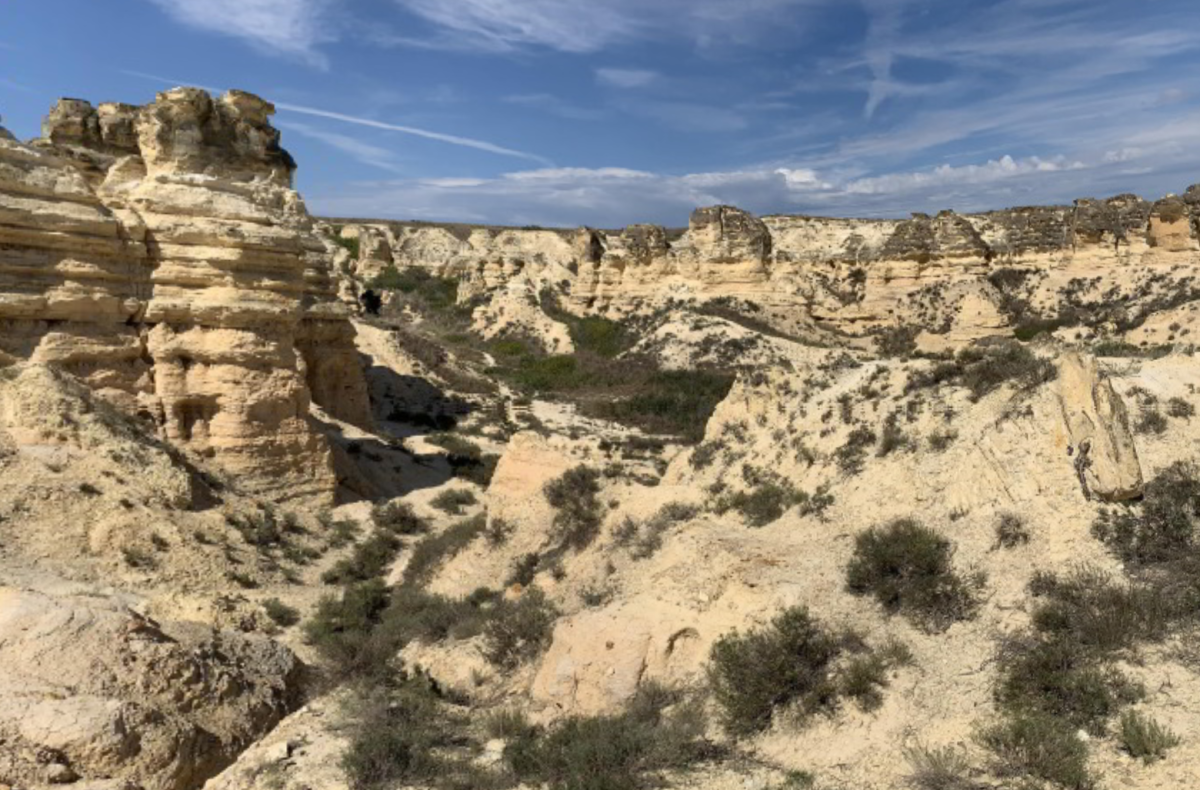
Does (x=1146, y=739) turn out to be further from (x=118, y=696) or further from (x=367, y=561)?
(x=367, y=561)

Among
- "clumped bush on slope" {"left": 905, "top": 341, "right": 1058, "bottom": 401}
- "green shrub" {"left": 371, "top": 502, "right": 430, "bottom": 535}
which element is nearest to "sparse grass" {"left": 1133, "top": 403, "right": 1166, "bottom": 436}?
"clumped bush on slope" {"left": 905, "top": 341, "right": 1058, "bottom": 401}

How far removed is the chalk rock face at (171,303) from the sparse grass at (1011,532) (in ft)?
36.8

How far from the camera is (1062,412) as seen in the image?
331 inches

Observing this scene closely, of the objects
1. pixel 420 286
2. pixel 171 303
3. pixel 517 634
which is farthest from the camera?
pixel 420 286

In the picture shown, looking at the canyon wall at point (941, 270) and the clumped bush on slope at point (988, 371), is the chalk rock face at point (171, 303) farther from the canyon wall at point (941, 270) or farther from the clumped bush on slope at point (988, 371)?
the canyon wall at point (941, 270)

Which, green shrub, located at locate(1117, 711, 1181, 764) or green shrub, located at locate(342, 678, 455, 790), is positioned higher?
green shrub, located at locate(1117, 711, 1181, 764)

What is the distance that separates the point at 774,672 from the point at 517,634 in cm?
325

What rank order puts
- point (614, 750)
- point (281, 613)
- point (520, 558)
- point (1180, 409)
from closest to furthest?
1. point (614, 750)
2. point (1180, 409)
3. point (281, 613)
4. point (520, 558)

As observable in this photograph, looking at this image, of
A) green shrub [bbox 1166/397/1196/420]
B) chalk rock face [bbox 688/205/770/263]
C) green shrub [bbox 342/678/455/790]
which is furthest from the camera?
chalk rock face [bbox 688/205/770/263]

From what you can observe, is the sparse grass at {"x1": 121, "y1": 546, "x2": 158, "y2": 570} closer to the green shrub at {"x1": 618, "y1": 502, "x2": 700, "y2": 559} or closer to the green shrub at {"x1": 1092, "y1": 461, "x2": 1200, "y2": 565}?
the green shrub at {"x1": 618, "y1": 502, "x2": 700, "y2": 559}

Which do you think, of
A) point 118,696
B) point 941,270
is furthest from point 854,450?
point 941,270

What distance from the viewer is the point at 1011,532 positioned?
25.4 feet

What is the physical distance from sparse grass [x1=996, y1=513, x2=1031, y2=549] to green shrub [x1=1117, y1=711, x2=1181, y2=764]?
7.96ft

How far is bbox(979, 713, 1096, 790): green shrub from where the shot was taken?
16.8ft
